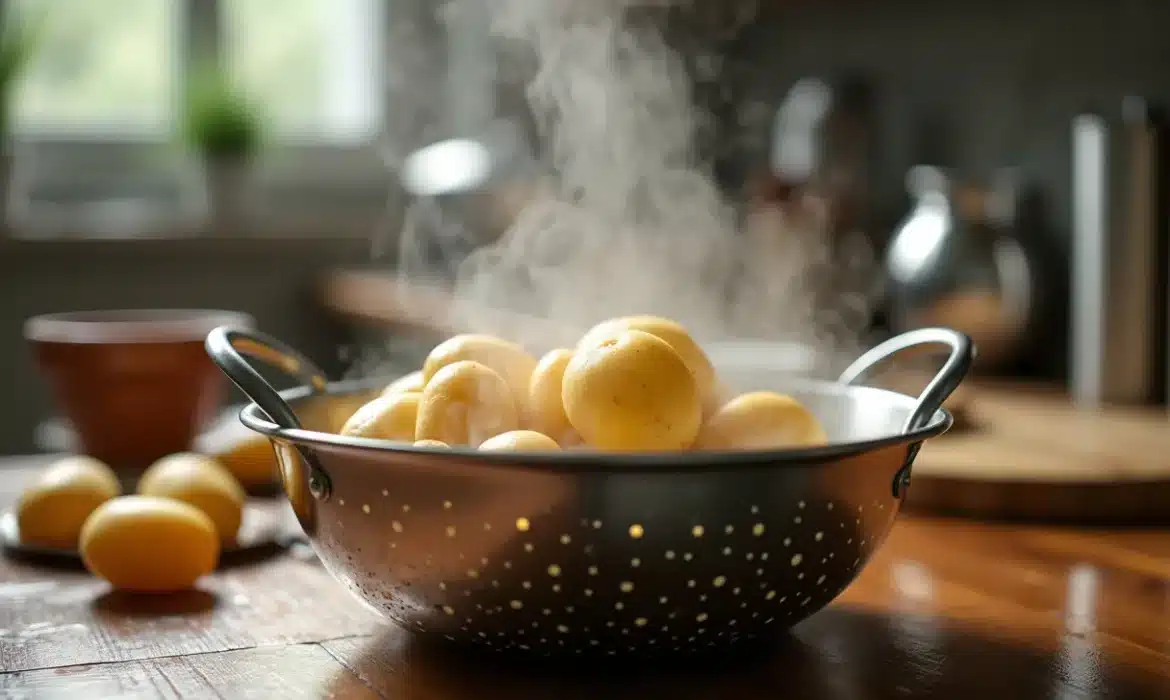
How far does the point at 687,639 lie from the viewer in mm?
605

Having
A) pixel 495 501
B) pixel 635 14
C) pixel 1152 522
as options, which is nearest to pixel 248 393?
pixel 495 501

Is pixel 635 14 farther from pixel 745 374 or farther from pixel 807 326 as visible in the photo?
pixel 745 374

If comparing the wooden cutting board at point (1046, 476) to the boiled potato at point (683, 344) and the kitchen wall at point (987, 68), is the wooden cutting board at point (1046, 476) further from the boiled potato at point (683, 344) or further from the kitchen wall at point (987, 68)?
the kitchen wall at point (987, 68)

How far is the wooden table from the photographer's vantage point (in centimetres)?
61

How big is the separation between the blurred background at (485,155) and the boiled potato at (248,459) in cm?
99

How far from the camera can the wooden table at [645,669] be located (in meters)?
0.61

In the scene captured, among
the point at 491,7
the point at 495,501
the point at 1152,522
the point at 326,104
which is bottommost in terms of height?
the point at 1152,522

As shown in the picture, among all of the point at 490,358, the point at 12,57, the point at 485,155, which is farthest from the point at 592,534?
the point at 12,57

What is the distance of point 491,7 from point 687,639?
2.80m

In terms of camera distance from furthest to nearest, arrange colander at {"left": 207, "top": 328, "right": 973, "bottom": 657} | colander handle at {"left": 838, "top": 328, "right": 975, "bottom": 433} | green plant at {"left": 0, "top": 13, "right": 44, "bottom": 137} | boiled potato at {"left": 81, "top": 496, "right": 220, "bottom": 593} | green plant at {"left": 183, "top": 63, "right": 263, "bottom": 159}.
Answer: green plant at {"left": 183, "top": 63, "right": 263, "bottom": 159}, green plant at {"left": 0, "top": 13, "right": 44, "bottom": 137}, boiled potato at {"left": 81, "top": 496, "right": 220, "bottom": 593}, colander handle at {"left": 838, "top": 328, "right": 975, "bottom": 433}, colander at {"left": 207, "top": 328, "right": 973, "bottom": 657}

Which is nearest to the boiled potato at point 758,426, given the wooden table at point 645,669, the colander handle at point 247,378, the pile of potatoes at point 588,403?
the pile of potatoes at point 588,403

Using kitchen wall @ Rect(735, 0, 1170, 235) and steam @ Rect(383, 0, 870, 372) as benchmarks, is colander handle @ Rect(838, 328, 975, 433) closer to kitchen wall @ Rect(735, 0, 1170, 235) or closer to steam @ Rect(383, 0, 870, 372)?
steam @ Rect(383, 0, 870, 372)

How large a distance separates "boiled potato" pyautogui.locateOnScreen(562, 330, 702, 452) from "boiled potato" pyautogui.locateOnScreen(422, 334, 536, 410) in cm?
8

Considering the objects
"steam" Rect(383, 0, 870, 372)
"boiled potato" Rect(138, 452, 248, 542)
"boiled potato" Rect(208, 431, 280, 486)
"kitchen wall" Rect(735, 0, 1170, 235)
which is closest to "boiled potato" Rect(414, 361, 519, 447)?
"boiled potato" Rect(138, 452, 248, 542)
